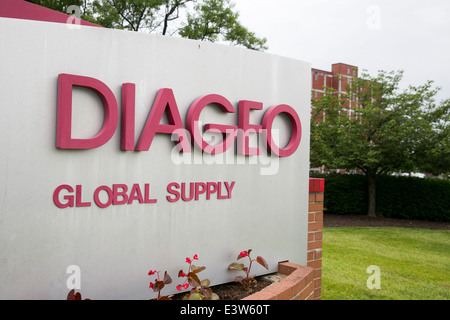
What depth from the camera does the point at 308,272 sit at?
146 inches

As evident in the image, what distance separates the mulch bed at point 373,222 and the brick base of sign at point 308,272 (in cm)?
1078

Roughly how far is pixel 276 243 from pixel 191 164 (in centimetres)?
136

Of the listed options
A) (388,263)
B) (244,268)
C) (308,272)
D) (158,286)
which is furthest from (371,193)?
(158,286)

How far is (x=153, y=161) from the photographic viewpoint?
3131mm

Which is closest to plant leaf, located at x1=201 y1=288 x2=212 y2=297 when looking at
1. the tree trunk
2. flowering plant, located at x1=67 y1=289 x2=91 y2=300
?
flowering plant, located at x1=67 y1=289 x2=91 y2=300

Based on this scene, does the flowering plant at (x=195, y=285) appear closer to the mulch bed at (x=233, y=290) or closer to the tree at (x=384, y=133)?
the mulch bed at (x=233, y=290)

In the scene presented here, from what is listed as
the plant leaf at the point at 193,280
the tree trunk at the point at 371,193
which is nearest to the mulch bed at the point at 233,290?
the plant leaf at the point at 193,280

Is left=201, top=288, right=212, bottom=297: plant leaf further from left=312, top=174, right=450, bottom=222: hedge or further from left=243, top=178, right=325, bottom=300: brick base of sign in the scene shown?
left=312, top=174, right=450, bottom=222: hedge

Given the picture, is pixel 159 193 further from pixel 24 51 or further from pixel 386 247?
pixel 386 247

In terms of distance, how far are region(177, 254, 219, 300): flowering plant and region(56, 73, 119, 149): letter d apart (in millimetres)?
1198

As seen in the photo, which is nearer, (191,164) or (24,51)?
(24,51)

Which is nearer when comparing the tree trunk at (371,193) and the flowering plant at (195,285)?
the flowering plant at (195,285)

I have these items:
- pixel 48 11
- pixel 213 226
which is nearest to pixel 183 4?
pixel 48 11

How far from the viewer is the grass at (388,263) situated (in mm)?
6527
